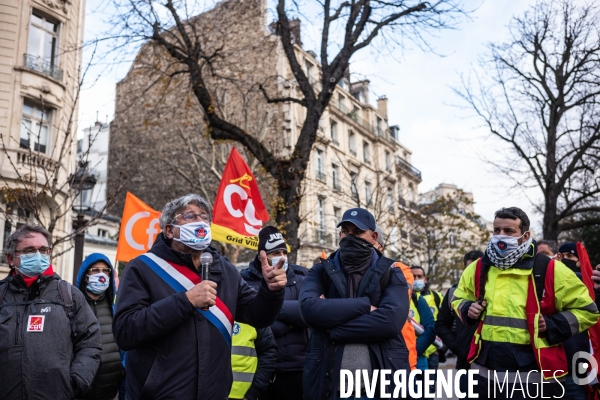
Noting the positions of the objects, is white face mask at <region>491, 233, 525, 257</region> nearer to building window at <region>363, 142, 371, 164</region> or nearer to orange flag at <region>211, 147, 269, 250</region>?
orange flag at <region>211, 147, 269, 250</region>

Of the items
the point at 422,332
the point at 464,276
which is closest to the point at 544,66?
the point at 422,332

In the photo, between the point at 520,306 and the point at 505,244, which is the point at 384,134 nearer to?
the point at 505,244

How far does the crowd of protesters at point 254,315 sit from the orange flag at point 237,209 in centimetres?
353

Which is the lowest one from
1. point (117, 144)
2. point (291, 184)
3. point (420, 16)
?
point (291, 184)

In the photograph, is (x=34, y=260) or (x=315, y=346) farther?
(x=34, y=260)

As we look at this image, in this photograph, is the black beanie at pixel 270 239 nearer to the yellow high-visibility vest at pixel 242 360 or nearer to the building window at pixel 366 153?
the yellow high-visibility vest at pixel 242 360

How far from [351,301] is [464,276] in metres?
1.33

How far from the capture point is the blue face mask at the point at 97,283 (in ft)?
19.0

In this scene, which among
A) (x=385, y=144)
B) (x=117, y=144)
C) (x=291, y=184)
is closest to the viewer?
(x=291, y=184)

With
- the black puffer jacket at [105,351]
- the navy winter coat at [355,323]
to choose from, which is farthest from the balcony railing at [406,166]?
the navy winter coat at [355,323]

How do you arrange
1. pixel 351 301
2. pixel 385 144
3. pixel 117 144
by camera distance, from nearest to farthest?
pixel 351 301 < pixel 117 144 < pixel 385 144

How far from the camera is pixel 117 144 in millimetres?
35438

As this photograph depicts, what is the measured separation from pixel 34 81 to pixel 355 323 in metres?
19.8

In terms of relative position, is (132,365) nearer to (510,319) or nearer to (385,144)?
(510,319)
